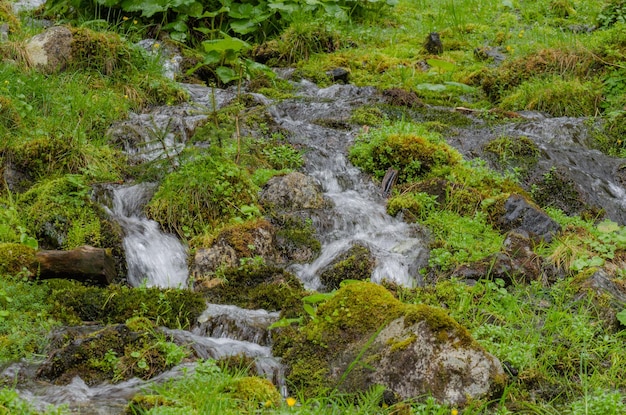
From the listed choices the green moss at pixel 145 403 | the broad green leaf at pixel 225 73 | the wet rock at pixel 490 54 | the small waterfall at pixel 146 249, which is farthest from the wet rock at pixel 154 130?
the wet rock at pixel 490 54

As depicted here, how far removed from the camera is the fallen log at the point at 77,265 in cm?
523

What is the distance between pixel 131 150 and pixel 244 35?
4583mm

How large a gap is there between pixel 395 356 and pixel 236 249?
2.29 metres

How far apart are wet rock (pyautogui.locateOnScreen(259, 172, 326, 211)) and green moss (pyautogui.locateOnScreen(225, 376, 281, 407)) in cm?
303

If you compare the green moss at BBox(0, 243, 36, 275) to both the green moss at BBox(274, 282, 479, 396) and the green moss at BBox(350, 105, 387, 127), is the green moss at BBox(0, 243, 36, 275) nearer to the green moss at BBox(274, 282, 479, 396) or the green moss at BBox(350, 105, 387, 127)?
the green moss at BBox(274, 282, 479, 396)

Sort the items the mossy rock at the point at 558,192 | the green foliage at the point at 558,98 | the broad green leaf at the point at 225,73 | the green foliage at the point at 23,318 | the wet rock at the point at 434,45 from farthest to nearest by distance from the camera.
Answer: the wet rock at the point at 434,45 → the green foliage at the point at 558,98 → the broad green leaf at the point at 225,73 → the mossy rock at the point at 558,192 → the green foliage at the point at 23,318

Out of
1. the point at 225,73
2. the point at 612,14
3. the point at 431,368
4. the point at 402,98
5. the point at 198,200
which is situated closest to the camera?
the point at 431,368

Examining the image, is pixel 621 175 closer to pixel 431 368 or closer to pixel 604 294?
pixel 604 294

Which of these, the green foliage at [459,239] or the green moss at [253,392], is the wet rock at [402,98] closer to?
the green foliage at [459,239]

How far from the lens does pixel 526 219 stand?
6.55m

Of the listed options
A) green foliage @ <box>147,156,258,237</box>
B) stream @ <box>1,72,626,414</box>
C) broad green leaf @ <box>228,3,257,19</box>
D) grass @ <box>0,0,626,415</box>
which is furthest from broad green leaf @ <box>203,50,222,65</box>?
broad green leaf @ <box>228,3,257,19</box>

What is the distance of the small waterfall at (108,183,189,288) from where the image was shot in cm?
590

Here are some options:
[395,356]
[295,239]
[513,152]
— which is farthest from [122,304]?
[513,152]

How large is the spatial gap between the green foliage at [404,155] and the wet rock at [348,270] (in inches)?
68.8
